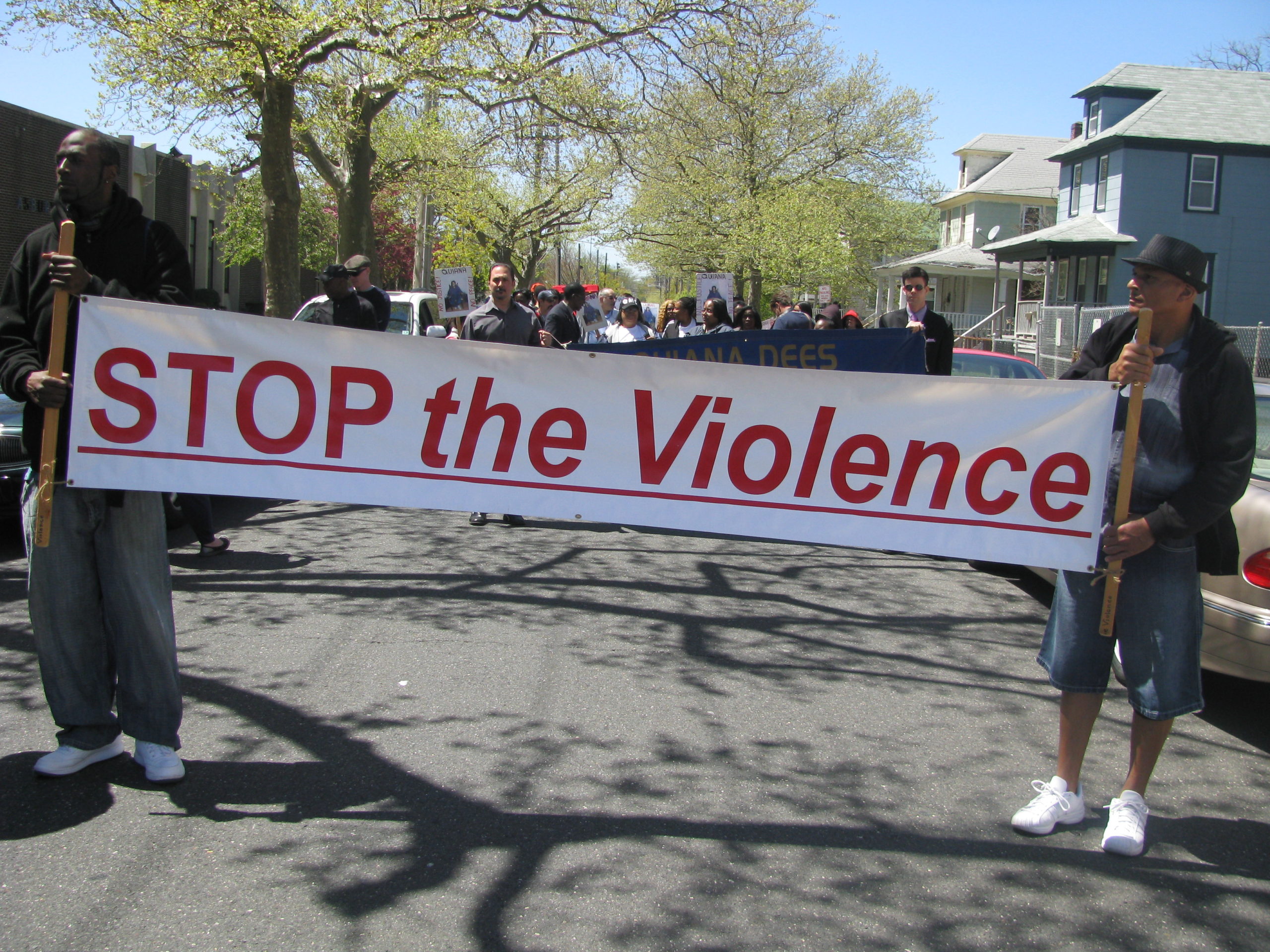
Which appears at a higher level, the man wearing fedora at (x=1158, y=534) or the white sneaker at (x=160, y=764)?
the man wearing fedora at (x=1158, y=534)

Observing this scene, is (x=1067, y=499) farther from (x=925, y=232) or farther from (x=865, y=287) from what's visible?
(x=925, y=232)

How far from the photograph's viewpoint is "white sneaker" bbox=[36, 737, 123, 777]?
3656 millimetres

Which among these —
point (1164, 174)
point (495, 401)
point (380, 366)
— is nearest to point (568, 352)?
point (495, 401)

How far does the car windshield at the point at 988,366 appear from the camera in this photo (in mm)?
10227

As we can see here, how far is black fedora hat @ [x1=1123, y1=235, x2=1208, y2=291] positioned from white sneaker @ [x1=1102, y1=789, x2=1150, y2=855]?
5.66 feet

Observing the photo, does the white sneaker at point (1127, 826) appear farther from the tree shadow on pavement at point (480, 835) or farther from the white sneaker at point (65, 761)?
the white sneaker at point (65, 761)

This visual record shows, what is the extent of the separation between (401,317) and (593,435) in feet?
35.7

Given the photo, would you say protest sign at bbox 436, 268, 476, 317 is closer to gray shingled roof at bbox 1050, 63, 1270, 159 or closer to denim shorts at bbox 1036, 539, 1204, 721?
denim shorts at bbox 1036, 539, 1204, 721

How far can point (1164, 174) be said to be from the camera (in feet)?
103

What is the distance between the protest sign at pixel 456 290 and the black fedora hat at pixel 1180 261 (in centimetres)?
1442

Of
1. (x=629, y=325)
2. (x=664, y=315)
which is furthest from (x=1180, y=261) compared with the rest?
(x=664, y=315)

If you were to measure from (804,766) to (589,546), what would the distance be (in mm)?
4125

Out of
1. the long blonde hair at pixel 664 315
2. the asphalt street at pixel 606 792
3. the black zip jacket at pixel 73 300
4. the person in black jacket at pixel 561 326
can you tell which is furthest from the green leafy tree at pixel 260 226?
the black zip jacket at pixel 73 300

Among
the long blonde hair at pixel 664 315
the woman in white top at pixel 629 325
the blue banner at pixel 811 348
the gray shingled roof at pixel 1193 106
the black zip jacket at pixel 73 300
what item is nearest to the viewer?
the black zip jacket at pixel 73 300
